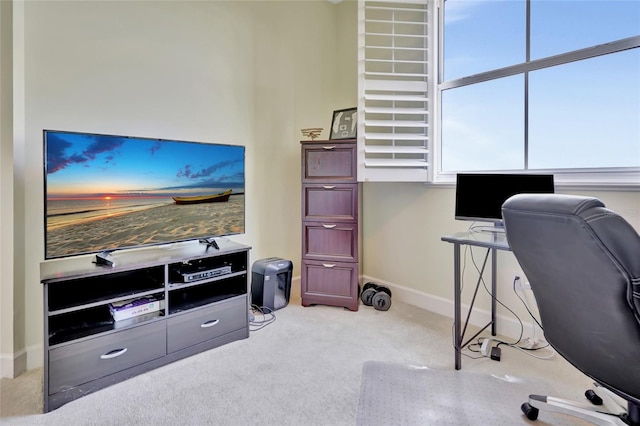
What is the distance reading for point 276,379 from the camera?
1.94m

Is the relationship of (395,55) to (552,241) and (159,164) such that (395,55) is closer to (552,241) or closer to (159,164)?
(159,164)

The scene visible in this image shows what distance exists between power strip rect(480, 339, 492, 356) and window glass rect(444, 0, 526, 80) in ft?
6.56

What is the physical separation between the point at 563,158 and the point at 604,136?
24 cm

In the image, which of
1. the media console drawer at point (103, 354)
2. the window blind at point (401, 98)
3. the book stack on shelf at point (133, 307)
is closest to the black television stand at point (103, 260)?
the book stack on shelf at point (133, 307)

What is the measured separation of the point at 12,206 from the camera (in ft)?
6.29

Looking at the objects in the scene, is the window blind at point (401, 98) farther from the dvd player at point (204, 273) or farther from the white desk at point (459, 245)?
the dvd player at point (204, 273)

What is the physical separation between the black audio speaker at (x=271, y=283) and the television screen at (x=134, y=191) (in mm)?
484

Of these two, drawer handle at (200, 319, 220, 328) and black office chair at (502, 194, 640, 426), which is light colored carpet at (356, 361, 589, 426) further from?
drawer handle at (200, 319, 220, 328)

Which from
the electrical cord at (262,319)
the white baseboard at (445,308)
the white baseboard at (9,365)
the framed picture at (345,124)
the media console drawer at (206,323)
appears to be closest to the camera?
the white baseboard at (9,365)

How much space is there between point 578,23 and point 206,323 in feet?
10.2

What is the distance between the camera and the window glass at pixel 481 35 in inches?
97.7

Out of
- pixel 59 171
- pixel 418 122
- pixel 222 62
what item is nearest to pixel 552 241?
Answer: pixel 418 122

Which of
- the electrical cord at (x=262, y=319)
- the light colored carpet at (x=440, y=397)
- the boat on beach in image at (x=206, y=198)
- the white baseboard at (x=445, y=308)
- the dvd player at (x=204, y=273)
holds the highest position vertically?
the boat on beach in image at (x=206, y=198)

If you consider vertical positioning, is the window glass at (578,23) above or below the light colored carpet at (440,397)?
above
